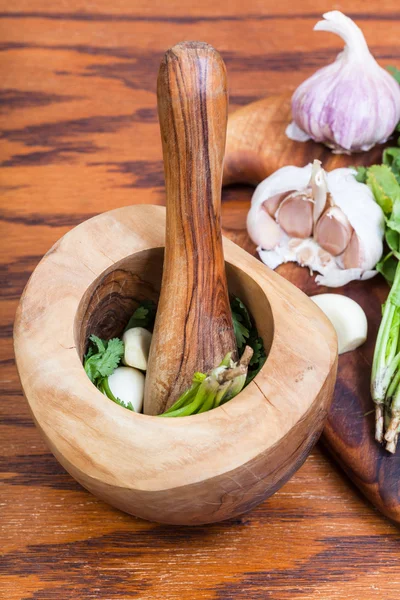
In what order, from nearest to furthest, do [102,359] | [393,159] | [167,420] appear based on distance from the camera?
[167,420], [102,359], [393,159]

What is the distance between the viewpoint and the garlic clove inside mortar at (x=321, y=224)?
1131 millimetres

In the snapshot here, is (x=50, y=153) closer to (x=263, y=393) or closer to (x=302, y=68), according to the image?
(x=302, y=68)

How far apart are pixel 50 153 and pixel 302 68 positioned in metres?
0.56

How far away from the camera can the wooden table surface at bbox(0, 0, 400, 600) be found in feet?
2.86

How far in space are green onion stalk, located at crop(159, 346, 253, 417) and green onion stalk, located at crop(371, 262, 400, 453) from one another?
0.26 meters

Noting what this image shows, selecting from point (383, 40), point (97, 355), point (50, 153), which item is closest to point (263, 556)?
point (97, 355)

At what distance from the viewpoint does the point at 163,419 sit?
74cm

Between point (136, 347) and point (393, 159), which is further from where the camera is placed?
point (393, 159)

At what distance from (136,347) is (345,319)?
31 cm

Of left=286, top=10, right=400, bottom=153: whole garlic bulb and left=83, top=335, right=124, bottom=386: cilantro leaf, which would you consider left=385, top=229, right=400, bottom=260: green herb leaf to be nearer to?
left=286, top=10, right=400, bottom=153: whole garlic bulb

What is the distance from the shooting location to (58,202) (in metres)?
1.30

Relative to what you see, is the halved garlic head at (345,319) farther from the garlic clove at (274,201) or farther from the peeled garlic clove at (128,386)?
the peeled garlic clove at (128,386)

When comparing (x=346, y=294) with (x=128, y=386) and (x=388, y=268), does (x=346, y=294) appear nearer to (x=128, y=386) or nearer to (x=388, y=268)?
(x=388, y=268)

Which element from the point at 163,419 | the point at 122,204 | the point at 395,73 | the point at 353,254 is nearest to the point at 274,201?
the point at 353,254
